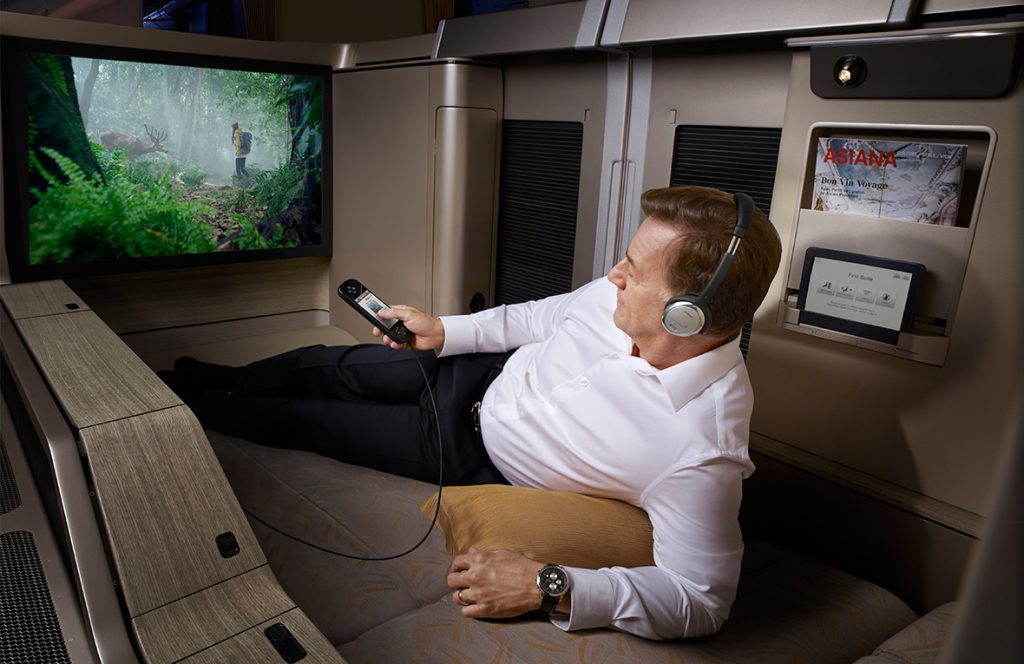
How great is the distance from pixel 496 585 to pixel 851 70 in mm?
1047

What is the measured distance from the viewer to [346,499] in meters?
1.46

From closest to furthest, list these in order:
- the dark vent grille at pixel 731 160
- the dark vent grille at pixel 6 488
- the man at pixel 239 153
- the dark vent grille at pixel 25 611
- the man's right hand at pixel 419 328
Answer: the dark vent grille at pixel 25 611
the dark vent grille at pixel 6 488
the dark vent grille at pixel 731 160
the man's right hand at pixel 419 328
the man at pixel 239 153

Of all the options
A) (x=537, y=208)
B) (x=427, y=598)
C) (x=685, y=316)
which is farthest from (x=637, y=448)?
(x=537, y=208)

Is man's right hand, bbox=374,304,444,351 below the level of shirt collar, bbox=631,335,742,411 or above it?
below

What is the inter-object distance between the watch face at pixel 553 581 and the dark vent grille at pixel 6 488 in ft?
2.42

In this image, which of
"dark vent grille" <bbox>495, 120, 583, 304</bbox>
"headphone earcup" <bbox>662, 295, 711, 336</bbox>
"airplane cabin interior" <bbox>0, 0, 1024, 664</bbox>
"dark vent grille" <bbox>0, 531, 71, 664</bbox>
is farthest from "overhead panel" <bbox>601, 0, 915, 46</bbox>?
"dark vent grille" <bbox>0, 531, 71, 664</bbox>

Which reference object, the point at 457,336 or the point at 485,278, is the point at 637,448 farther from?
the point at 485,278

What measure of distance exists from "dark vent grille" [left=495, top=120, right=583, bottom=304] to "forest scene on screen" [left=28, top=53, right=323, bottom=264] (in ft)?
2.48

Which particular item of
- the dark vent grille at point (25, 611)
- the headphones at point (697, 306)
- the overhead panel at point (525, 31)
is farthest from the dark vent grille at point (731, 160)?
the dark vent grille at point (25, 611)

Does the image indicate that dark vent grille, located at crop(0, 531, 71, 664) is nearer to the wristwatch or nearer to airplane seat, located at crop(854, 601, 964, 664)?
the wristwatch

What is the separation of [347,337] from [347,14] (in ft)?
4.69

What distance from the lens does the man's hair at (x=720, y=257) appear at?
1.12 metres

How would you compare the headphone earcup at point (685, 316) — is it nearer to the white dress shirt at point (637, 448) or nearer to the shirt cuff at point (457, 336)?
the white dress shirt at point (637, 448)

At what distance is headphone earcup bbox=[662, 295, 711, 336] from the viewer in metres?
1.04
